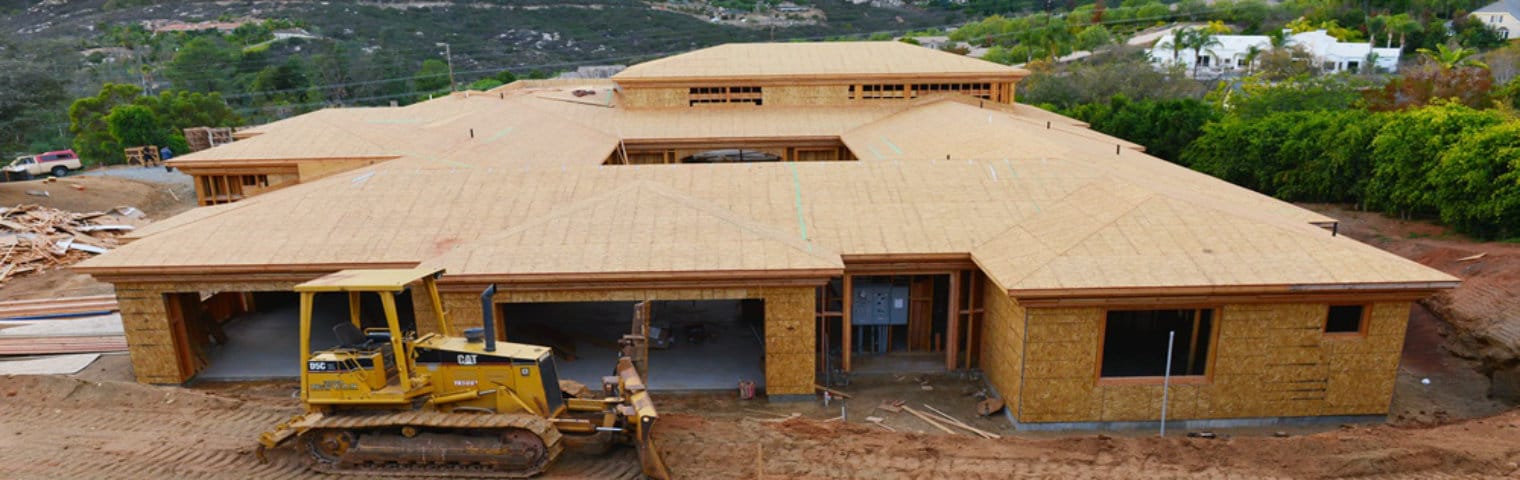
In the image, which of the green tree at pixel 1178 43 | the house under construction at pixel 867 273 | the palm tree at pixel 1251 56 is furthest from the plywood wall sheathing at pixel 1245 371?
the green tree at pixel 1178 43

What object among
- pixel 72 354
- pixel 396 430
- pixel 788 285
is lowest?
pixel 72 354

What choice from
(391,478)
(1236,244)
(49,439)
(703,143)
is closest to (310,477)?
(391,478)

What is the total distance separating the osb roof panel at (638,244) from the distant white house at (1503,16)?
8250 cm

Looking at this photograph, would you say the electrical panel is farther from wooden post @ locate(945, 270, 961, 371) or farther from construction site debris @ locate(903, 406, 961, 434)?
construction site debris @ locate(903, 406, 961, 434)

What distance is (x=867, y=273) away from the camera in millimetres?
14938

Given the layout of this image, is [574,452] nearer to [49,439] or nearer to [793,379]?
[793,379]

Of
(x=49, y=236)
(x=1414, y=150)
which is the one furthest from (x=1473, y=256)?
(x=49, y=236)

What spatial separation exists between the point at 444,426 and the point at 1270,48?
257 feet

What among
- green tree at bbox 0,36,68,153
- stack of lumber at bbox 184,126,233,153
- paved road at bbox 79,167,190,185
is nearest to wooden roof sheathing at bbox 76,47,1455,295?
paved road at bbox 79,167,190,185

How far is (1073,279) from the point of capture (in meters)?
12.6

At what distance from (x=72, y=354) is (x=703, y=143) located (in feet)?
55.4

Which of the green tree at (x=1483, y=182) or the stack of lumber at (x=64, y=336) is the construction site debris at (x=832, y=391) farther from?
the green tree at (x=1483, y=182)

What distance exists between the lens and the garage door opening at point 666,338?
15633mm

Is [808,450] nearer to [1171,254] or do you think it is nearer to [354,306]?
[354,306]
